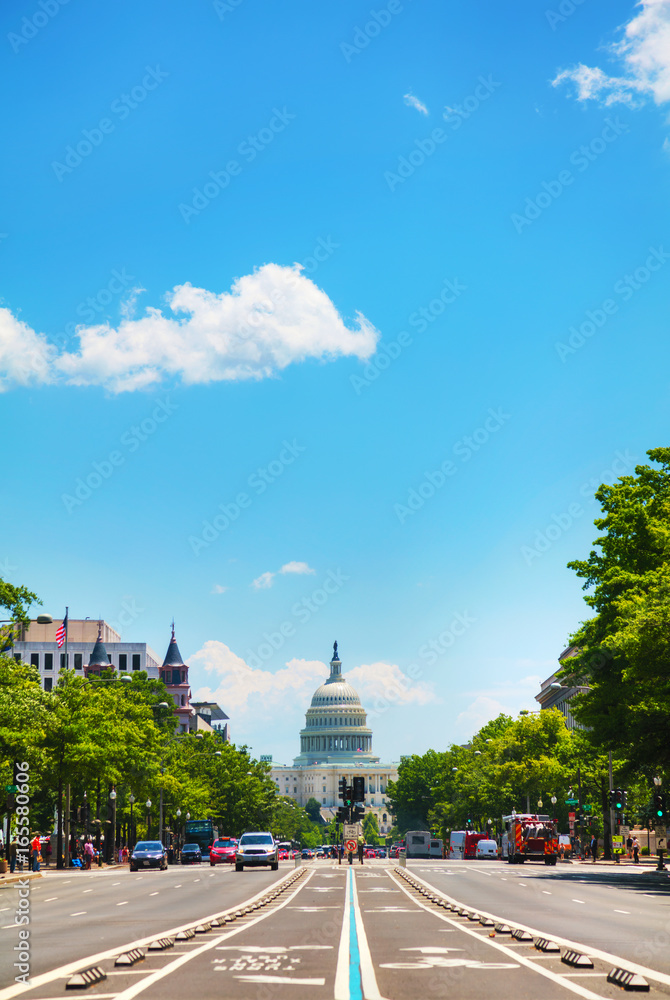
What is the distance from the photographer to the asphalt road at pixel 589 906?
19266 mm

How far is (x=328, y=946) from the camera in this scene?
18.0 m

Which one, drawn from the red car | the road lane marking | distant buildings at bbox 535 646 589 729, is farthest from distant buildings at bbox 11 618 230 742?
the road lane marking

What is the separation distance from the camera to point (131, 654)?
158 meters

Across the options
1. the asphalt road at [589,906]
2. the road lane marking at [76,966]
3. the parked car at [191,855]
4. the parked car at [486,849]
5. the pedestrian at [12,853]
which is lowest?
the parked car at [486,849]

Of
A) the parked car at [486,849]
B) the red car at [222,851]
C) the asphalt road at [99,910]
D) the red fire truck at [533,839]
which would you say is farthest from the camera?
the parked car at [486,849]

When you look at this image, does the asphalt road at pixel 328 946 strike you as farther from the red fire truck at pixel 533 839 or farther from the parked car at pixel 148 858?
the red fire truck at pixel 533 839

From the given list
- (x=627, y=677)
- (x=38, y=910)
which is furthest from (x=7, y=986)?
(x=627, y=677)

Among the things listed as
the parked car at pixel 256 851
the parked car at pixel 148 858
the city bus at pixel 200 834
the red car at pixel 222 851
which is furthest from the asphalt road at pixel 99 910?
the city bus at pixel 200 834

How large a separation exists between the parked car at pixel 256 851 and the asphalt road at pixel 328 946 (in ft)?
69.2

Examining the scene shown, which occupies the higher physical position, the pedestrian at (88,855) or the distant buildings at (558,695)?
the distant buildings at (558,695)

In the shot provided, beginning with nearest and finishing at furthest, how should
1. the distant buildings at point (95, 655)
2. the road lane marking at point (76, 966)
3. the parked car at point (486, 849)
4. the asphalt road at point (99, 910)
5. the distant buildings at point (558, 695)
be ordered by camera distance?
the road lane marking at point (76, 966)
the asphalt road at point (99, 910)
the parked car at point (486, 849)
the distant buildings at point (558, 695)
the distant buildings at point (95, 655)

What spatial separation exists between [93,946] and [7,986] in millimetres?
5539

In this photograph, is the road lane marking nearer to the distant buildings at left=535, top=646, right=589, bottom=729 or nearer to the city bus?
the city bus

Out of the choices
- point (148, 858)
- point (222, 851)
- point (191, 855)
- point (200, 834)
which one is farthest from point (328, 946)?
point (200, 834)
